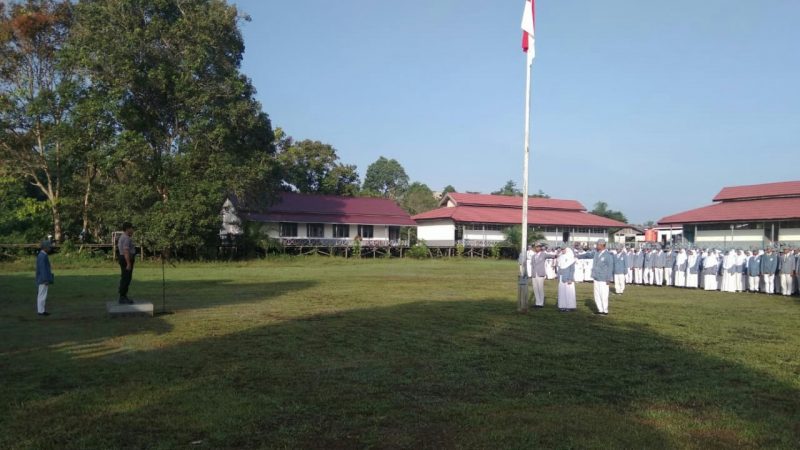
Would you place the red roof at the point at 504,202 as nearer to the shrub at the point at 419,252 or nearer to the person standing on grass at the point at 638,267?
the shrub at the point at 419,252

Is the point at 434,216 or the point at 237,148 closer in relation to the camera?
the point at 237,148

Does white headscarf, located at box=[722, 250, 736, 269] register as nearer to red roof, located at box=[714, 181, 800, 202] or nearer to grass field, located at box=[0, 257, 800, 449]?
grass field, located at box=[0, 257, 800, 449]

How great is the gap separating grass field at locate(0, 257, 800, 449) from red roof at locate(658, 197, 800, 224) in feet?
103

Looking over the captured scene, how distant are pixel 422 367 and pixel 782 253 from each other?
20665 mm

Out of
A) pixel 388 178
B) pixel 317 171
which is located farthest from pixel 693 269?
pixel 388 178

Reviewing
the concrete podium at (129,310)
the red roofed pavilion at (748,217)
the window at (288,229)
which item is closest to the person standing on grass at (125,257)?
the concrete podium at (129,310)

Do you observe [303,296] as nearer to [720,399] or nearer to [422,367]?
[422,367]

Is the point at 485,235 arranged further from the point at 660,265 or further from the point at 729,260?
the point at 729,260

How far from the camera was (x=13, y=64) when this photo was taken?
39688mm

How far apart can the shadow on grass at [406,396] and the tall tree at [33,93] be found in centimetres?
3477

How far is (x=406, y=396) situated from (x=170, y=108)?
3655 centimetres

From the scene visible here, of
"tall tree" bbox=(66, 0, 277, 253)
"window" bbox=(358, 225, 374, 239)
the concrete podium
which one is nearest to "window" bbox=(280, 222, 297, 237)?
"window" bbox=(358, 225, 374, 239)

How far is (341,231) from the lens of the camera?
2188 inches

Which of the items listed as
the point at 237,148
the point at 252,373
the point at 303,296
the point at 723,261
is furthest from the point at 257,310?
the point at 237,148
